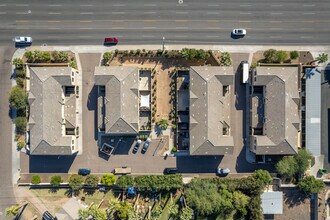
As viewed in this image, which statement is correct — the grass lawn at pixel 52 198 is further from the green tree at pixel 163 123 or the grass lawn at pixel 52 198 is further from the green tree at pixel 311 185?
the green tree at pixel 311 185

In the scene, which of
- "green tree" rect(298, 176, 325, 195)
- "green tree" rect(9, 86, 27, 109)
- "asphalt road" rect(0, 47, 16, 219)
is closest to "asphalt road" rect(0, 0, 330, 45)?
"asphalt road" rect(0, 47, 16, 219)

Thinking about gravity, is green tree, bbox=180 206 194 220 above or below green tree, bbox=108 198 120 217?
below

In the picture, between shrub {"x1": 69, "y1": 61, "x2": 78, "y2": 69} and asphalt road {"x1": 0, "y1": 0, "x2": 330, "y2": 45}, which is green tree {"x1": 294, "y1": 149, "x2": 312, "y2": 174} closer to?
asphalt road {"x1": 0, "y1": 0, "x2": 330, "y2": 45}

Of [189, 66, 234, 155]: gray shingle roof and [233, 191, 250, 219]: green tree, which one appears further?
[233, 191, 250, 219]: green tree

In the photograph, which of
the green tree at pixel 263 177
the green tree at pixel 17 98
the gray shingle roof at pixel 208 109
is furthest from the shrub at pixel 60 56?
the green tree at pixel 263 177

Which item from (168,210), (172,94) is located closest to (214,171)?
(168,210)

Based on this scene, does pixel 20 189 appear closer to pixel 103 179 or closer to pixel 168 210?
pixel 103 179

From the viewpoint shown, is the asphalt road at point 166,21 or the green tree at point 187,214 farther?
the asphalt road at point 166,21
